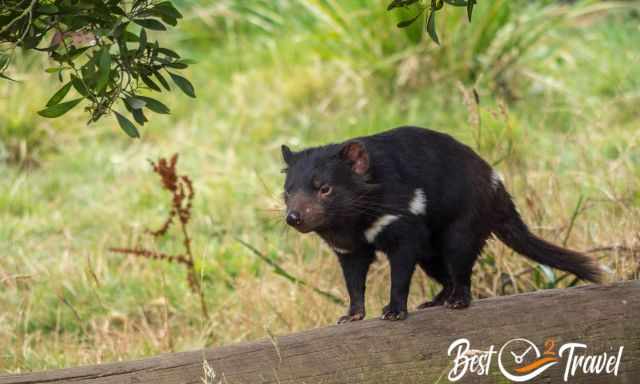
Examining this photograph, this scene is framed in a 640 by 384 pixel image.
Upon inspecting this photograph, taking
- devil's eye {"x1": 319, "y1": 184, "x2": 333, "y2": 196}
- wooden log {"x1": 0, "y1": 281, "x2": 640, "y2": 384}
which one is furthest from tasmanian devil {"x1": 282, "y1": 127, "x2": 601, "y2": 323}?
wooden log {"x1": 0, "y1": 281, "x2": 640, "y2": 384}

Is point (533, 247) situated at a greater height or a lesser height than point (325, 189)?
lesser

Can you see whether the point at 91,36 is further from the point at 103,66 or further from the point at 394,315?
the point at 394,315

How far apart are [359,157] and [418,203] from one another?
0.78 feet

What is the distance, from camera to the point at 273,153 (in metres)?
6.46

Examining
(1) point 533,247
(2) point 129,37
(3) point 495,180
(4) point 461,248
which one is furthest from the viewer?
(1) point 533,247

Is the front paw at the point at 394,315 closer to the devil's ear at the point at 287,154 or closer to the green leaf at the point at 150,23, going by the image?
the devil's ear at the point at 287,154

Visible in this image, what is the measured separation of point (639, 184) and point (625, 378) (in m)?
2.12

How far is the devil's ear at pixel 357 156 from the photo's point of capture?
2.91m

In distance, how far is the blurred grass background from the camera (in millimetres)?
4074

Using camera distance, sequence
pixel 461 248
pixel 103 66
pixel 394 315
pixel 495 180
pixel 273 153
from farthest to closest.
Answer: pixel 273 153, pixel 495 180, pixel 461 248, pixel 394 315, pixel 103 66

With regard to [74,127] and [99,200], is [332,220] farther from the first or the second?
[74,127]

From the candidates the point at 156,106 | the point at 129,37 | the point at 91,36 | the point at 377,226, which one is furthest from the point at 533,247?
the point at 91,36

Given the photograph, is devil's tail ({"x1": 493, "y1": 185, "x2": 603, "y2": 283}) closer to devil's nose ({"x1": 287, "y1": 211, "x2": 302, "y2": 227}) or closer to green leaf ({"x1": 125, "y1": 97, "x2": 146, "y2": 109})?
devil's nose ({"x1": 287, "y1": 211, "x2": 302, "y2": 227})

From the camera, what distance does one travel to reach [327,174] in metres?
2.95
